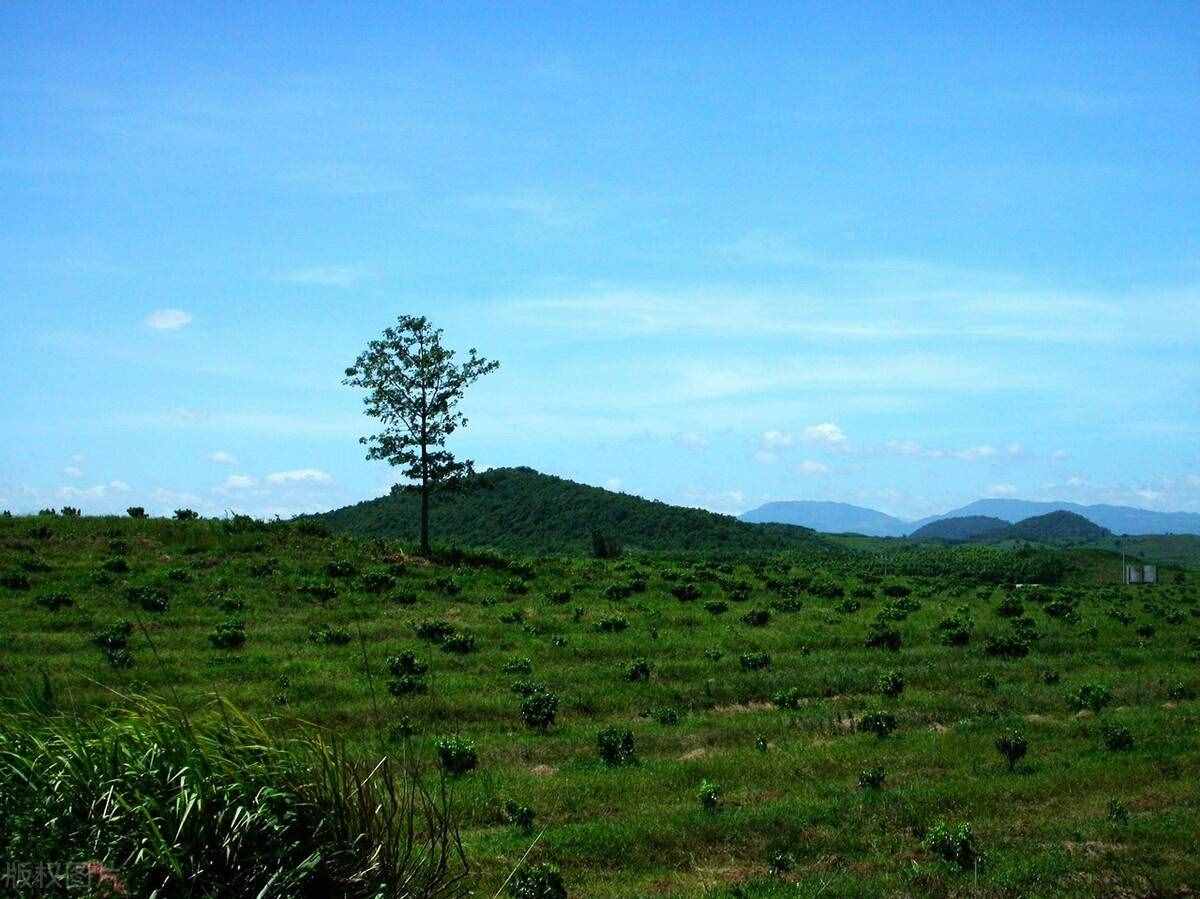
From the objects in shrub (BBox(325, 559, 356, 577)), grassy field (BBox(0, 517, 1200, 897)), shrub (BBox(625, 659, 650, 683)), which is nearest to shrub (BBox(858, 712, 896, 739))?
grassy field (BBox(0, 517, 1200, 897))

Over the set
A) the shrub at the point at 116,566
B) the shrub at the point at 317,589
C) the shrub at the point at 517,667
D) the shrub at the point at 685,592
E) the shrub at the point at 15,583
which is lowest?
the shrub at the point at 517,667

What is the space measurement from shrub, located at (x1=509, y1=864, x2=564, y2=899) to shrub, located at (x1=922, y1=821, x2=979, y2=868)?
5.55 meters

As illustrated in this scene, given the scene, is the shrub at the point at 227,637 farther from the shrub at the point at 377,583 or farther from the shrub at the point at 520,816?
the shrub at the point at 520,816

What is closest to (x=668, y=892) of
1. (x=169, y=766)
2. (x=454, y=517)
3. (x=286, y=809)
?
(x=286, y=809)

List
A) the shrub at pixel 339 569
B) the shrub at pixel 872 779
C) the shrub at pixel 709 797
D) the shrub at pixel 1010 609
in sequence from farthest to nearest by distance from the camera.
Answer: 1. the shrub at pixel 1010 609
2. the shrub at pixel 339 569
3. the shrub at pixel 872 779
4. the shrub at pixel 709 797

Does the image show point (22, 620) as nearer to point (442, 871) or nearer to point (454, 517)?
point (442, 871)

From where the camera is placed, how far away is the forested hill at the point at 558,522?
116200mm

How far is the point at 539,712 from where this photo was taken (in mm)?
22250

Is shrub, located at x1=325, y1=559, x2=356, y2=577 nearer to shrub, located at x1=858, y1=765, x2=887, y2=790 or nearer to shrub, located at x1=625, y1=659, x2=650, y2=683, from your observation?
shrub, located at x1=625, y1=659, x2=650, y2=683

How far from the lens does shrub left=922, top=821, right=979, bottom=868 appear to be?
45.2 feet

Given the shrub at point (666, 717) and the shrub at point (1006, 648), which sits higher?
the shrub at point (1006, 648)

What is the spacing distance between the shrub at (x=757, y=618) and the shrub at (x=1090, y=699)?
533 inches

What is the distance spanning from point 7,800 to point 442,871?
364cm

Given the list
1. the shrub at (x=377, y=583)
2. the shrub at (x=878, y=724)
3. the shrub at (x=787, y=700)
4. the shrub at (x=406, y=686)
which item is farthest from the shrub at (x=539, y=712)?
the shrub at (x=377, y=583)
